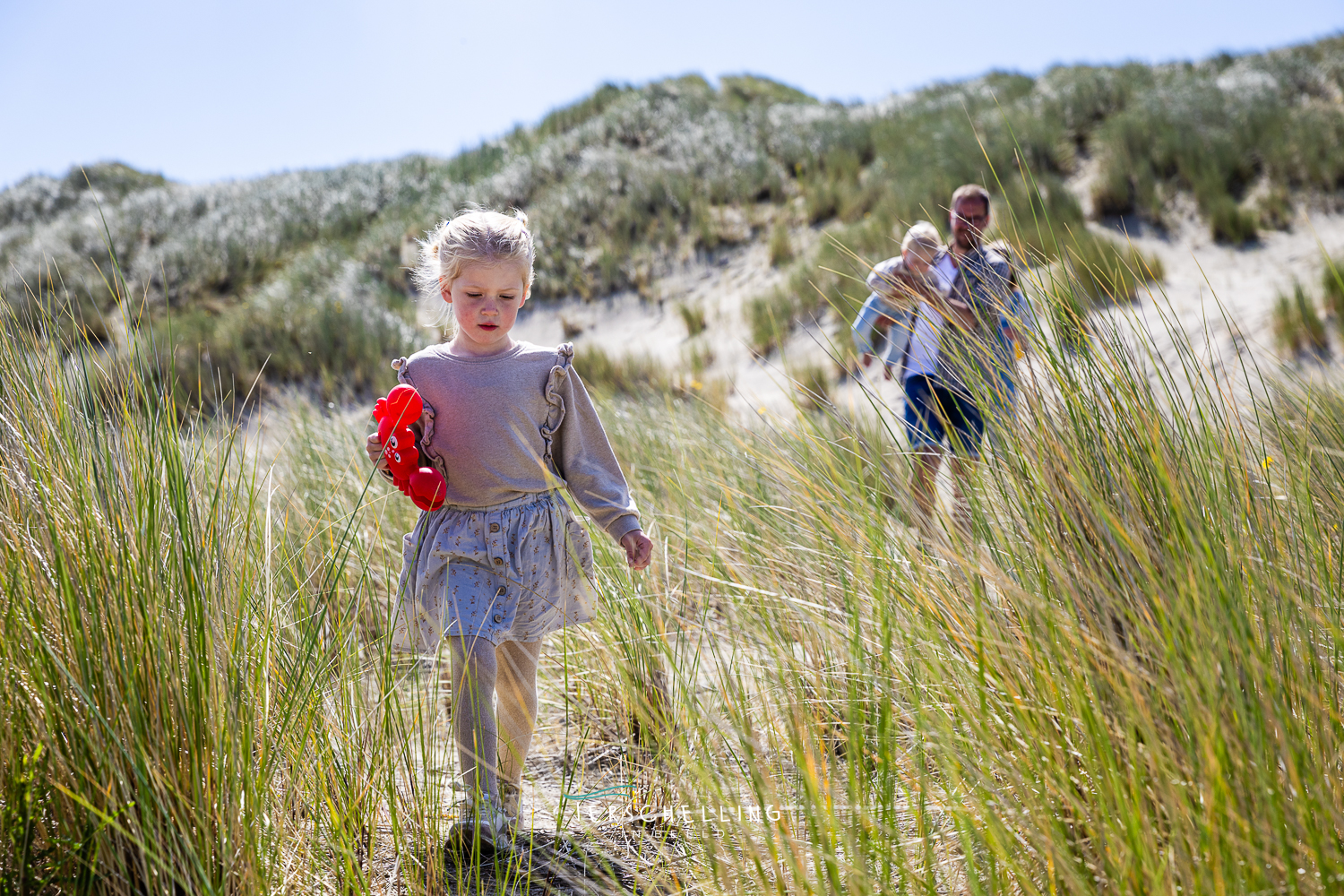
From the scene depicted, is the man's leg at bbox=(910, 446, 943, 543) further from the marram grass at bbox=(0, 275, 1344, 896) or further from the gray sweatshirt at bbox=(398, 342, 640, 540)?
the gray sweatshirt at bbox=(398, 342, 640, 540)

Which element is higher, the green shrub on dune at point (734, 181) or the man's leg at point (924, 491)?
the green shrub on dune at point (734, 181)

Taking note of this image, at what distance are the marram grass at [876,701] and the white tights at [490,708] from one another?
16cm

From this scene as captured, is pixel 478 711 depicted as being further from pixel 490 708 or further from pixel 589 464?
pixel 589 464

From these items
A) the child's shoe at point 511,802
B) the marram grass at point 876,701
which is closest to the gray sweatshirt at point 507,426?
the marram grass at point 876,701

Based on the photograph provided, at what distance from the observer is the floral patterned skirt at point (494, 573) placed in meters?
1.93

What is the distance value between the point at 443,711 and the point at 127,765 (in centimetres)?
144

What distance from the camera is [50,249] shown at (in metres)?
16.1

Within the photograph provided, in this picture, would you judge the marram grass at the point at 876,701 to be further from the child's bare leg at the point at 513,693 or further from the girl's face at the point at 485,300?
the girl's face at the point at 485,300

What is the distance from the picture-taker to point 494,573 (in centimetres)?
198

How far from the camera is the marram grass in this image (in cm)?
117

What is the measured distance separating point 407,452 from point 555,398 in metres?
0.39

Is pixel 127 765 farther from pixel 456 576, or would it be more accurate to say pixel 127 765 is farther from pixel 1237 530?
pixel 1237 530

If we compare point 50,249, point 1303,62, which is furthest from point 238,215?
point 1303,62

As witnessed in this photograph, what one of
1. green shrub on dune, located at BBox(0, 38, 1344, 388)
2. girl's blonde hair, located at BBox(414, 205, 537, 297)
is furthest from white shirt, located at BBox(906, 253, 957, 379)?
green shrub on dune, located at BBox(0, 38, 1344, 388)
